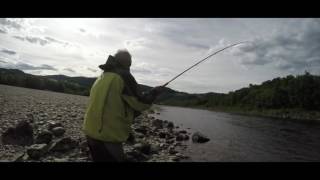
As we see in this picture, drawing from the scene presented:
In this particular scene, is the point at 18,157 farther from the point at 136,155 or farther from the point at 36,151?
the point at 136,155

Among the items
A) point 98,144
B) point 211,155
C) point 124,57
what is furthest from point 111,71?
point 211,155

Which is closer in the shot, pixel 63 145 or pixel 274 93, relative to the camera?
pixel 63 145

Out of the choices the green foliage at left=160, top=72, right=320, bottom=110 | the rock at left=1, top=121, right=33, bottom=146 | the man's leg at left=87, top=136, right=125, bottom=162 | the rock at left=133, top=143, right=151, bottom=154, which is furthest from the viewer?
the green foliage at left=160, top=72, right=320, bottom=110

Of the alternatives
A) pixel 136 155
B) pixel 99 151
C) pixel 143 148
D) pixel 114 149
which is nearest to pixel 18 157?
pixel 136 155

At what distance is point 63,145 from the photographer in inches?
432

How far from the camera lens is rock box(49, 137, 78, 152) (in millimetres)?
10752

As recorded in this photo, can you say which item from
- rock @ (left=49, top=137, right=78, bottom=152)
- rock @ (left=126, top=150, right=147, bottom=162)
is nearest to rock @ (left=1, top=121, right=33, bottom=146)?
rock @ (left=49, top=137, right=78, bottom=152)

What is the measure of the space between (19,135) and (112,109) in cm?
944

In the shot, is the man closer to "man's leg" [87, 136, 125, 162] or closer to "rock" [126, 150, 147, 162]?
"man's leg" [87, 136, 125, 162]

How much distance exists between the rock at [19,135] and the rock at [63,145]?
123 cm

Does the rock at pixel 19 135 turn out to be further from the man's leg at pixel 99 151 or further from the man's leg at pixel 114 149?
the man's leg at pixel 114 149

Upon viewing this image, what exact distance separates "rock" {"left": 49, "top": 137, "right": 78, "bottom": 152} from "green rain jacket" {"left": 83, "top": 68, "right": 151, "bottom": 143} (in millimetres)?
7989
